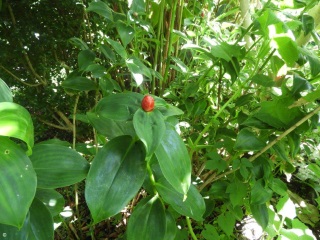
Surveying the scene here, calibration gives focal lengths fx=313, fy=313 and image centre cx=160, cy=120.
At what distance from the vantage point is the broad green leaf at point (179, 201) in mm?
577

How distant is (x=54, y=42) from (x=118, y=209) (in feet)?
2.37

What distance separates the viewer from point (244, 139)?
72cm

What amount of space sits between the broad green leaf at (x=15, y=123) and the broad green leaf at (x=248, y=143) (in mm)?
480

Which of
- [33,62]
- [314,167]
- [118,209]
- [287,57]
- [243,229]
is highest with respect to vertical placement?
[287,57]

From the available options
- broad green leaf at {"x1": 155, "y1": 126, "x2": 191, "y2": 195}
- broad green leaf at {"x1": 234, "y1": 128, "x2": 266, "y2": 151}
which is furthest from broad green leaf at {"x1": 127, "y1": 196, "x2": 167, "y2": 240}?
broad green leaf at {"x1": 234, "y1": 128, "x2": 266, "y2": 151}

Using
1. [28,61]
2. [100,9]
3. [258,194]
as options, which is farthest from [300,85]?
[28,61]

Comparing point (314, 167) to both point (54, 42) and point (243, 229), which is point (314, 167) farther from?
point (54, 42)

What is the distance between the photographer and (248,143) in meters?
0.72

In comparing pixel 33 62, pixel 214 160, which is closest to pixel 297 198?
pixel 214 160

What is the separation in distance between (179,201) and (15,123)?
34 centimetres

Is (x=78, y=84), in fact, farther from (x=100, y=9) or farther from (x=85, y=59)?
(x=100, y=9)

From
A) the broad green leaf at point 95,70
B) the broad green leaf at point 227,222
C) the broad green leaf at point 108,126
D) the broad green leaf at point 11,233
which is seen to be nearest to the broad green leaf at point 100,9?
the broad green leaf at point 95,70

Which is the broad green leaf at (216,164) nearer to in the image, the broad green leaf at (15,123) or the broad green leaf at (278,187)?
the broad green leaf at (278,187)

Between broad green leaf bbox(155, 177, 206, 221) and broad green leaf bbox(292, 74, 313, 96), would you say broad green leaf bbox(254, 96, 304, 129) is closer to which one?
broad green leaf bbox(292, 74, 313, 96)
